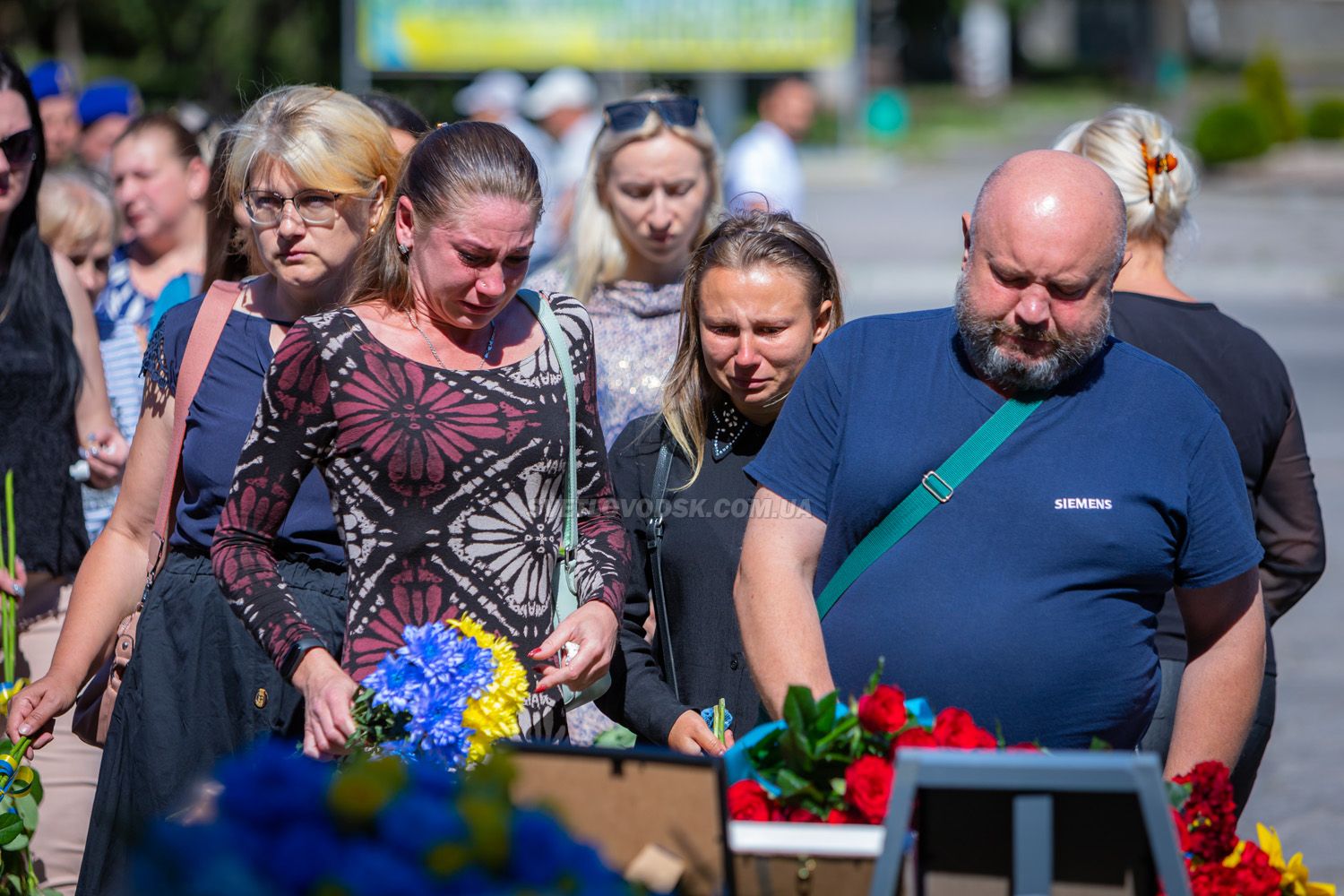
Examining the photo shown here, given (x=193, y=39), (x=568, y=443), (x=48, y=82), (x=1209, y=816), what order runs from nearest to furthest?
(x=1209, y=816)
(x=568, y=443)
(x=48, y=82)
(x=193, y=39)

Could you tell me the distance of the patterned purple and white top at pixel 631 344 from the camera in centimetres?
389

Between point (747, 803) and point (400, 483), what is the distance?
3.28 ft

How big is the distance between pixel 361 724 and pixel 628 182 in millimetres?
2564

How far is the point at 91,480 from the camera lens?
3613 mm

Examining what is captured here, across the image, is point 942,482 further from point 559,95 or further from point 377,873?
point 559,95

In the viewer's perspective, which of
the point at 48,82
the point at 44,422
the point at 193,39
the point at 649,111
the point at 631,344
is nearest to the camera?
the point at 44,422

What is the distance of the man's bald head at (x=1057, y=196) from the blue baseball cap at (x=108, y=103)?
6.10 meters

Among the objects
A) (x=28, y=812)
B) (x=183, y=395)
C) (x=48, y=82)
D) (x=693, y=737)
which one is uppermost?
(x=48, y=82)

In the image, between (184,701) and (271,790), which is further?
(184,701)

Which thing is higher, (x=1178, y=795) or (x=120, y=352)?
(x=120, y=352)

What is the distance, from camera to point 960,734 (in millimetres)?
1858

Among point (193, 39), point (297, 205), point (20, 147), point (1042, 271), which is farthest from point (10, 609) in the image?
point (193, 39)

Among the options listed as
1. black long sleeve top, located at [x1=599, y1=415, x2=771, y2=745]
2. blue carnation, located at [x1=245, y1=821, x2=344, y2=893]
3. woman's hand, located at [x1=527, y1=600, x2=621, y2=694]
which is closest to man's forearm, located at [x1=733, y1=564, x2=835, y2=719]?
woman's hand, located at [x1=527, y1=600, x2=621, y2=694]

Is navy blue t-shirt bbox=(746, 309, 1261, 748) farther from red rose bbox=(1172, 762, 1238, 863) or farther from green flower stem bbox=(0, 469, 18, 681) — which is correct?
green flower stem bbox=(0, 469, 18, 681)
